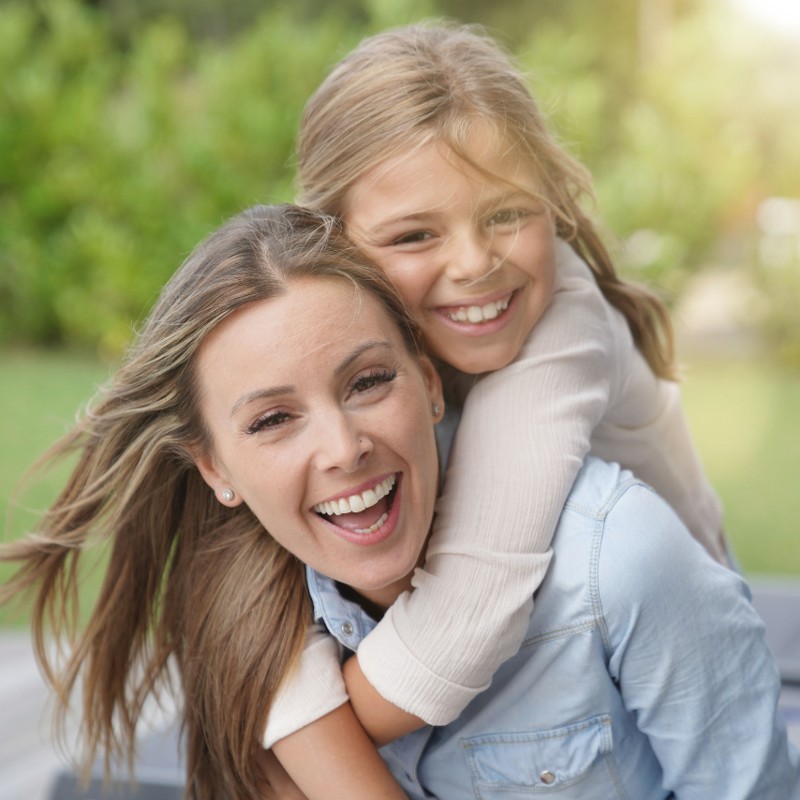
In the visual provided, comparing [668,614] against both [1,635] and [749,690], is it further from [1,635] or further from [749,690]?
[1,635]

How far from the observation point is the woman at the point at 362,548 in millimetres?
1546

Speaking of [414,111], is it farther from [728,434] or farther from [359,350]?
[728,434]

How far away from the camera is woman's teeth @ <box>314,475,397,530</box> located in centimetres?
155

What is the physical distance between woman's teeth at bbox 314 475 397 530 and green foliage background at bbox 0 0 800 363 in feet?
16.7

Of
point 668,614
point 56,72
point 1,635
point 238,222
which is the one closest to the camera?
point 668,614

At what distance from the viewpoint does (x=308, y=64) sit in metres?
7.04

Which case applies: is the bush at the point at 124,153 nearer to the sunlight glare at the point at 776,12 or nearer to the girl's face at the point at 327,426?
the sunlight glare at the point at 776,12

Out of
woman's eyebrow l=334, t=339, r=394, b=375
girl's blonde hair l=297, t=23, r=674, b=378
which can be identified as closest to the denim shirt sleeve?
woman's eyebrow l=334, t=339, r=394, b=375

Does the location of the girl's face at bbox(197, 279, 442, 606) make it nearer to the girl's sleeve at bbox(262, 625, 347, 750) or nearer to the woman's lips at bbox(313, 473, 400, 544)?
the woman's lips at bbox(313, 473, 400, 544)

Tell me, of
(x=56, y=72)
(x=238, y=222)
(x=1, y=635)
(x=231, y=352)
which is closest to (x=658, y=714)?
(x=231, y=352)

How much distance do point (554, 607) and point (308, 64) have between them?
5.96m

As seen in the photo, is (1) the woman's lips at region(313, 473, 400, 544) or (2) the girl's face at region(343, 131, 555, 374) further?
(2) the girl's face at region(343, 131, 555, 374)

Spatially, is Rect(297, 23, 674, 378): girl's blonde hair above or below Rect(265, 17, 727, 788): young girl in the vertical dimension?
above

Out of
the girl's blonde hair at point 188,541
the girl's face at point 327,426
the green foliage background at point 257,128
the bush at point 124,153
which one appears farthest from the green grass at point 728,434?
the girl's face at point 327,426
